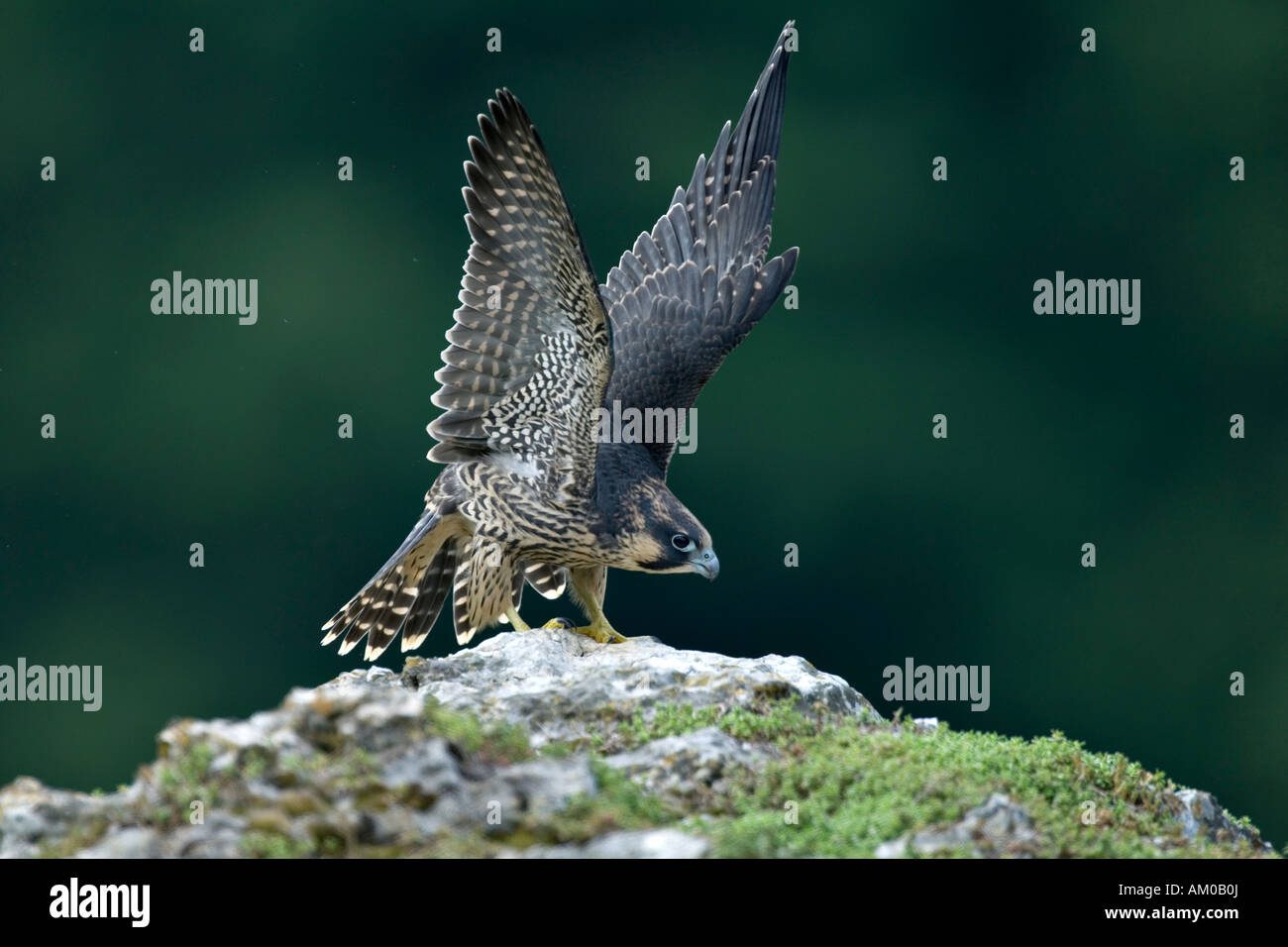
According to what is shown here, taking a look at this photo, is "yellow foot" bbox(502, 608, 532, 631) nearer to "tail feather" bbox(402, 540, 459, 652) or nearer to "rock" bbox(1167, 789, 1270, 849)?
"tail feather" bbox(402, 540, 459, 652)

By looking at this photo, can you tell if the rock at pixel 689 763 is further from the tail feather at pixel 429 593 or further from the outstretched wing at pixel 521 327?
the tail feather at pixel 429 593

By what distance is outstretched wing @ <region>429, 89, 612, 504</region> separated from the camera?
19.4 feet

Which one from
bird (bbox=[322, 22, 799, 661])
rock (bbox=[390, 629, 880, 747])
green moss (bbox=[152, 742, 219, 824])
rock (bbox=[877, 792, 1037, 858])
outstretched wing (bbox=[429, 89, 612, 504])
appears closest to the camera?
green moss (bbox=[152, 742, 219, 824])

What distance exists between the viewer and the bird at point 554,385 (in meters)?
6.02

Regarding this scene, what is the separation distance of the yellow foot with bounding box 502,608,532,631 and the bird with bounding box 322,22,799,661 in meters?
0.01

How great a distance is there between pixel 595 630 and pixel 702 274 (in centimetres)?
211

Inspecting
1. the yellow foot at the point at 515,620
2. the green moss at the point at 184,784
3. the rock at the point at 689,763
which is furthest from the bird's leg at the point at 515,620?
the green moss at the point at 184,784

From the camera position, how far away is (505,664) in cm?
Result: 553

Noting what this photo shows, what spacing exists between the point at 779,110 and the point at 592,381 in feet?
7.94

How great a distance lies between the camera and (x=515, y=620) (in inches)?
256

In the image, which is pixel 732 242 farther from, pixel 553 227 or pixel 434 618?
pixel 434 618

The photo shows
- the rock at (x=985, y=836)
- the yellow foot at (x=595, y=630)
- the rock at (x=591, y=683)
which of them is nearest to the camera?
the rock at (x=985, y=836)

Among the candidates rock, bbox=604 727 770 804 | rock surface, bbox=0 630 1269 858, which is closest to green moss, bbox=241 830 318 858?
rock surface, bbox=0 630 1269 858

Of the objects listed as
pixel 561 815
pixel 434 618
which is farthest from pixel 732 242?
pixel 561 815
